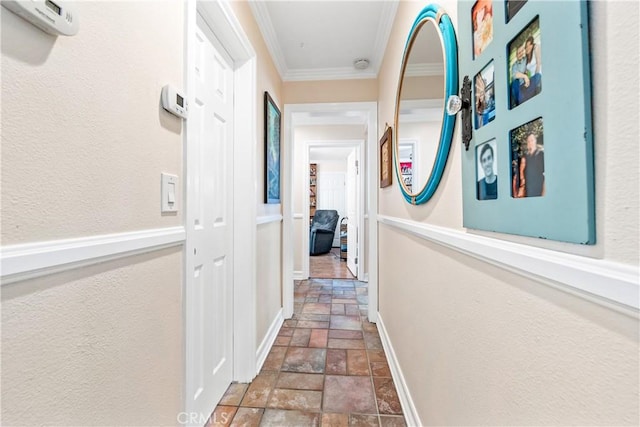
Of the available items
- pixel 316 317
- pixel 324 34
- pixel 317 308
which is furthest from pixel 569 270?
pixel 317 308

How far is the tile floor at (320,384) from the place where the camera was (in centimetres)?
147

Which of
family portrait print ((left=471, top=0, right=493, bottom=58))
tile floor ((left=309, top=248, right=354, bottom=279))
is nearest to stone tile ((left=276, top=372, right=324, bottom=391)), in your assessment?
family portrait print ((left=471, top=0, right=493, bottom=58))

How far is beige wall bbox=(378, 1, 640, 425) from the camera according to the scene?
374mm

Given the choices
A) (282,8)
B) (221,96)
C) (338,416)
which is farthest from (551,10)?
(282,8)

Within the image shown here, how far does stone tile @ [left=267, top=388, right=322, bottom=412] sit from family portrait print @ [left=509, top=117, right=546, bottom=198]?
5.02 ft

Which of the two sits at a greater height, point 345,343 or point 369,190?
point 369,190

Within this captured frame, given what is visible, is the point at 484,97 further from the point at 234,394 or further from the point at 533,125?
the point at 234,394

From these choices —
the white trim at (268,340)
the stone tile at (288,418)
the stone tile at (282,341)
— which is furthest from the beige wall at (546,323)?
the stone tile at (282,341)

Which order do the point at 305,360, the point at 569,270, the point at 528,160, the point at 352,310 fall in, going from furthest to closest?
the point at 352,310, the point at 305,360, the point at 528,160, the point at 569,270

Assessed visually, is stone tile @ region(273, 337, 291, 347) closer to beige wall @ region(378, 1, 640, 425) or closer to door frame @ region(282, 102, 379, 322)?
door frame @ region(282, 102, 379, 322)

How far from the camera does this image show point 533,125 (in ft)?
1.77

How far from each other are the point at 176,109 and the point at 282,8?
143 cm

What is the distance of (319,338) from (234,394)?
857 millimetres

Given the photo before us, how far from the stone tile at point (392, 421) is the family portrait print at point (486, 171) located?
1.30 m
